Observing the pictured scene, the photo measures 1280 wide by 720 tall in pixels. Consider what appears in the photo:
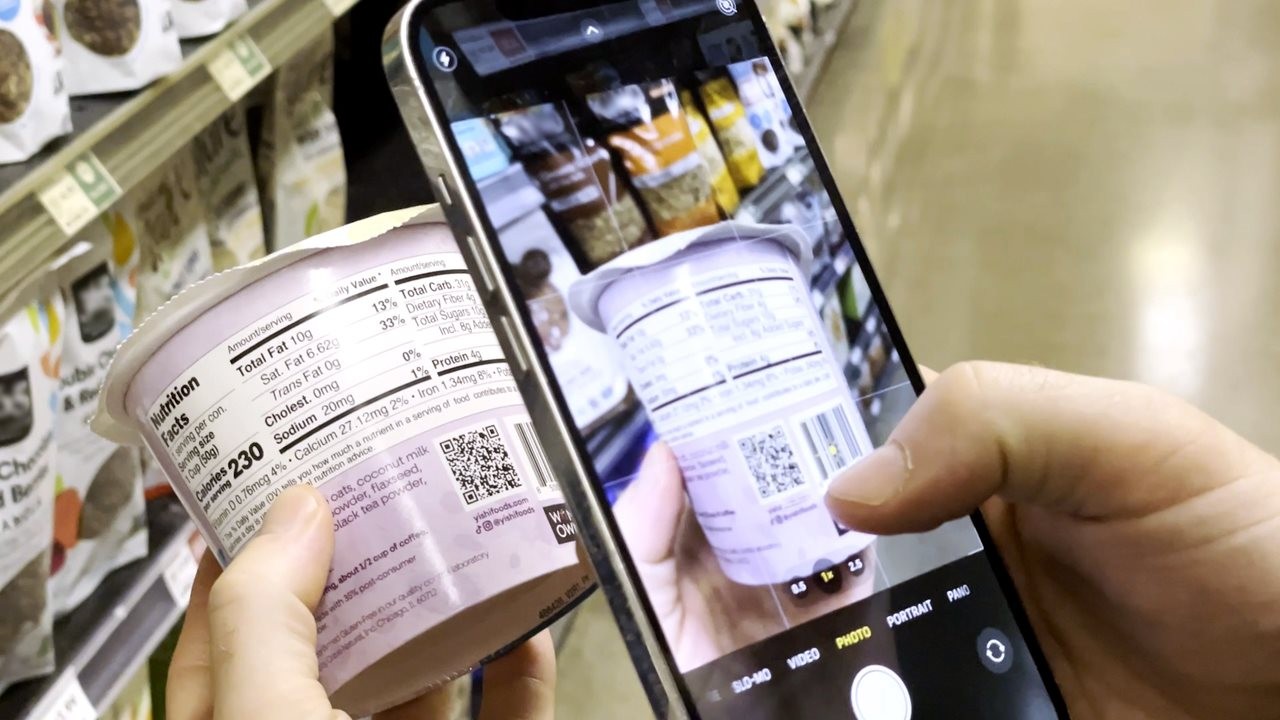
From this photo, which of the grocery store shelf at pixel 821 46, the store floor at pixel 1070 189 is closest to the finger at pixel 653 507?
the store floor at pixel 1070 189

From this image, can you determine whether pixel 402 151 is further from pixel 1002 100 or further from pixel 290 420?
pixel 1002 100

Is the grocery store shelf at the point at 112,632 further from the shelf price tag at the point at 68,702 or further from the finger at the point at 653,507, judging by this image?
the finger at the point at 653,507

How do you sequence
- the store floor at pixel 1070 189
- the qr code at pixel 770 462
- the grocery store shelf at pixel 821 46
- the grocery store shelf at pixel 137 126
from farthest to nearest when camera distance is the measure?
the grocery store shelf at pixel 821 46 < the store floor at pixel 1070 189 < the grocery store shelf at pixel 137 126 < the qr code at pixel 770 462

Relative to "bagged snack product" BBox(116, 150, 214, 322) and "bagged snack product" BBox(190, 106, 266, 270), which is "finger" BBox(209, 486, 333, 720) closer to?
"bagged snack product" BBox(116, 150, 214, 322)

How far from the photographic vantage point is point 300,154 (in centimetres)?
110

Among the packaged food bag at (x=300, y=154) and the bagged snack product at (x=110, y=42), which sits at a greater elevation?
the bagged snack product at (x=110, y=42)

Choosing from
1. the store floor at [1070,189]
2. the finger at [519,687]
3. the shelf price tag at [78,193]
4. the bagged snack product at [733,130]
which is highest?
the shelf price tag at [78,193]

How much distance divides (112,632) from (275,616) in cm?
56

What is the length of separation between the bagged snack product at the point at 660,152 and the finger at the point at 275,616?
242mm

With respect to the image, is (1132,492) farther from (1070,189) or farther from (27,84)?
(1070,189)

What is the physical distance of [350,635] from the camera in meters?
0.48

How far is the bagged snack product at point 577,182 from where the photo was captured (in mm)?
522

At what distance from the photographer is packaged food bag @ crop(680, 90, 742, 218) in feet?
1.92

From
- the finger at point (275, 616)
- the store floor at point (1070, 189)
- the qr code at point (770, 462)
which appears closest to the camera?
the finger at point (275, 616)
